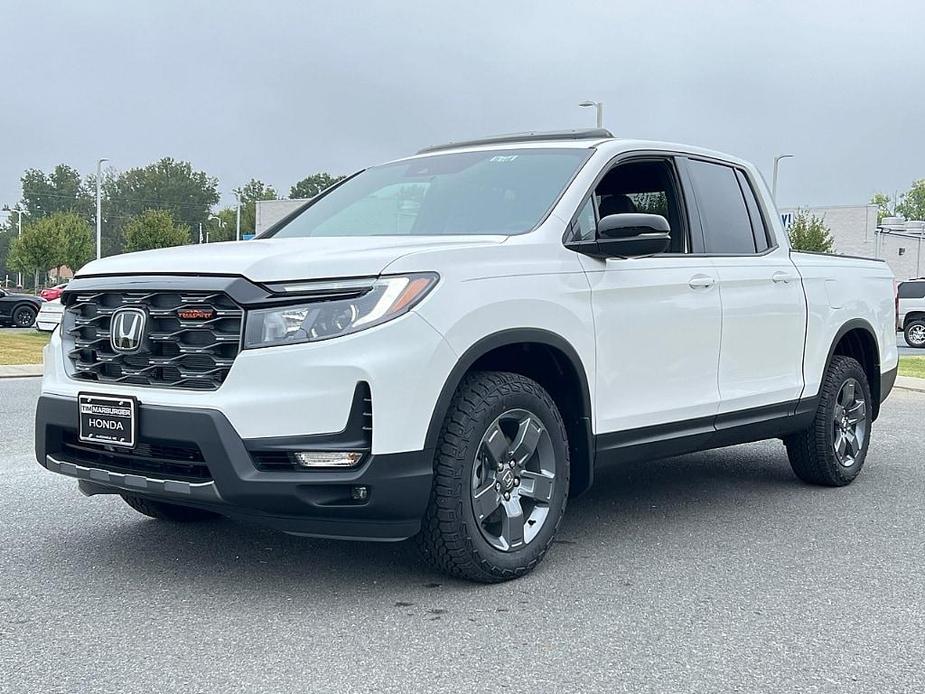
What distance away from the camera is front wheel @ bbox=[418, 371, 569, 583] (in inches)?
157

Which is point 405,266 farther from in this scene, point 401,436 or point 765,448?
point 765,448

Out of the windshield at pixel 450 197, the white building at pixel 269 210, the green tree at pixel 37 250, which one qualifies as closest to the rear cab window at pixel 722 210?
the windshield at pixel 450 197

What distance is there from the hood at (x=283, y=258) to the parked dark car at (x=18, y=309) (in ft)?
88.2

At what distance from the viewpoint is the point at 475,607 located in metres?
3.97

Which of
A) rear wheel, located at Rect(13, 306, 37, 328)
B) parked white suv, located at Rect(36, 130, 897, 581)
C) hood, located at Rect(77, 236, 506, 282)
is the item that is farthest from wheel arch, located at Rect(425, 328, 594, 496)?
rear wheel, located at Rect(13, 306, 37, 328)

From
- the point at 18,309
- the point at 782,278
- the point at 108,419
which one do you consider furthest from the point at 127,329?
the point at 18,309

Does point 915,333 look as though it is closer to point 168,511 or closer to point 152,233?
point 168,511

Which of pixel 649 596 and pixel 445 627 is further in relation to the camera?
pixel 649 596

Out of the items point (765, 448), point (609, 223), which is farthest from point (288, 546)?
point (765, 448)

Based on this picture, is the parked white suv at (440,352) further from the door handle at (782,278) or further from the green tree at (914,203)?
the green tree at (914,203)

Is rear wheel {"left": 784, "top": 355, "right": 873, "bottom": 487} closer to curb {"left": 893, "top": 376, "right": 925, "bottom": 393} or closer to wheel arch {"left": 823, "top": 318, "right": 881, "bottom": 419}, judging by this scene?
wheel arch {"left": 823, "top": 318, "right": 881, "bottom": 419}

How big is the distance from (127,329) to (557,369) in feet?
5.95

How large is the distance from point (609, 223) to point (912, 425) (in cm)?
638

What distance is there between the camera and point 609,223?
4.61 meters
